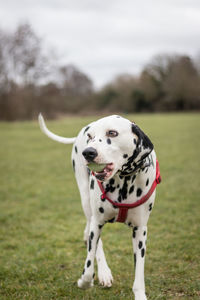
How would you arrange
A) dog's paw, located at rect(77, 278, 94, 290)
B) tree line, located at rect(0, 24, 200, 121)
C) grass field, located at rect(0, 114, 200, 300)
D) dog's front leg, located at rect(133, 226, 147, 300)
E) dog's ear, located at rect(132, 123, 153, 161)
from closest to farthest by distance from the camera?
dog's ear, located at rect(132, 123, 153, 161) < dog's front leg, located at rect(133, 226, 147, 300) < dog's paw, located at rect(77, 278, 94, 290) < grass field, located at rect(0, 114, 200, 300) < tree line, located at rect(0, 24, 200, 121)

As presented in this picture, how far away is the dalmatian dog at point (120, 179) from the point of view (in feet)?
7.91

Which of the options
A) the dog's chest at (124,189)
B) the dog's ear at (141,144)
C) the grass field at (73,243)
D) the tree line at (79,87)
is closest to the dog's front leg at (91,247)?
the dog's chest at (124,189)

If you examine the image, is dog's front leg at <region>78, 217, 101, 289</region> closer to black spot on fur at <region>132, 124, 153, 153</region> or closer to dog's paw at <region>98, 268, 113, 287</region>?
dog's paw at <region>98, 268, 113, 287</region>

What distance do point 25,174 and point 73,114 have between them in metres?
43.3

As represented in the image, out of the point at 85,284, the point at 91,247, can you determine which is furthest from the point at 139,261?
the point at 85,284

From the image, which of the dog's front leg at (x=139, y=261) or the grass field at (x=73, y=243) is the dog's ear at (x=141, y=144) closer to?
the dog's front leg at (x=139, y=261)

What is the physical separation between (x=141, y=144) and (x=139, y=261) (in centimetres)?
113

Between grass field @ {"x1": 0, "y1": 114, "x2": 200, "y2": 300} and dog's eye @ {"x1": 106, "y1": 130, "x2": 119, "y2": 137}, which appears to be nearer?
dog's eye @ {"x1": 106, "y1": 130, "x2": 119, "y2": 137}

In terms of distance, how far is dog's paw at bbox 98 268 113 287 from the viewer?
349 centimetres

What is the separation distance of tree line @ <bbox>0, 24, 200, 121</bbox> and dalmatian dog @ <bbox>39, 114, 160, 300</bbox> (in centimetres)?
3501

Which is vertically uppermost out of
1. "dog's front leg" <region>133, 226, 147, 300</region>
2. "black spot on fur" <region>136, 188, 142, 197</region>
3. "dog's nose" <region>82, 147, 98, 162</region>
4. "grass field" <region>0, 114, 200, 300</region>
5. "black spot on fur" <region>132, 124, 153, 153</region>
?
"black spot on fur" <region>132, 124, 153, 153</region>

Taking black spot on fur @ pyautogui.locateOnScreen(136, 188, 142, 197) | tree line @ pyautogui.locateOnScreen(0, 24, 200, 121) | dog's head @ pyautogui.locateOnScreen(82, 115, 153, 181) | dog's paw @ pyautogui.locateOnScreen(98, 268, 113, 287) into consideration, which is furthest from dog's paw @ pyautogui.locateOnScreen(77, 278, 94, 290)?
tree line @ pyautogui.locateOnScreen(0, 24, 200, 121)

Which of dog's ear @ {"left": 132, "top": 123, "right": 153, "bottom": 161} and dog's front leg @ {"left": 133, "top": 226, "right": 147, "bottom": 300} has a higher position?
dog's ear @ {"left": 132, "top": 123, "right": 153, "bottom": 161}

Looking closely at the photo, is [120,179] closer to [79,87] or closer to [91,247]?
[91,247]
